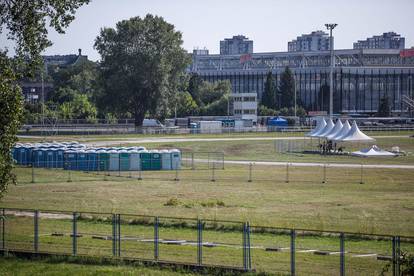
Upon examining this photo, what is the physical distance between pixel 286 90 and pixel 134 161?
130061 millimetres

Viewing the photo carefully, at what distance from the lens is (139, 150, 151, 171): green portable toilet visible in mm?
70688

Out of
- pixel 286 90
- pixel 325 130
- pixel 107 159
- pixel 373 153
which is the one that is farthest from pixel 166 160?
pixel 286 90

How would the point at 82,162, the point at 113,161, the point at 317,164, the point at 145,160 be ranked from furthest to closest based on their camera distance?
the point at 317,164
the point at 145,160
the point at 82,162
the point at 113,161

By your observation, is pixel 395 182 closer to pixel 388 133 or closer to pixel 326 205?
pixel 326 205

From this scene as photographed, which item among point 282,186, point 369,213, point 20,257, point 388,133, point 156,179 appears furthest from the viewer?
point 388,133

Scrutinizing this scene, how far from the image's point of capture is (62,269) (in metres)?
27.8

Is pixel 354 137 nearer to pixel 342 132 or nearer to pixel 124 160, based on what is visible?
pixel 342 132

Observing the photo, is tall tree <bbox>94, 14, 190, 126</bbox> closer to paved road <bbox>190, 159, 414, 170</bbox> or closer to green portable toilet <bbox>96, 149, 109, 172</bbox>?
paved road <bbox>190, 159, 414, 170</bbox>

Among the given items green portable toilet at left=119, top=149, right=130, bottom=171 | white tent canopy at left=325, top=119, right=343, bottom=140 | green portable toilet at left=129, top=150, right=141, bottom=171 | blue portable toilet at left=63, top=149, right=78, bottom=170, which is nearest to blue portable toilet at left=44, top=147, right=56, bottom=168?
blue portable toilet at left=63, top=149, right=78, bottom=170

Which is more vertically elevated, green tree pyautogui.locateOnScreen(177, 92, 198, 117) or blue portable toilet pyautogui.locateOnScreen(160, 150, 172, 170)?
green tree pyautogui.locateOnScreen(177, 92, 198, 117)

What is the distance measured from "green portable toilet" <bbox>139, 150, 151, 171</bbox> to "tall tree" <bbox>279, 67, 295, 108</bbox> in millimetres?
125386

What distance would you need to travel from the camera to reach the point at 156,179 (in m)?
62.0

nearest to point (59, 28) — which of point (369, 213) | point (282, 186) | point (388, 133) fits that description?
point (369, 213)

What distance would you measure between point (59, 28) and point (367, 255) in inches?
587
